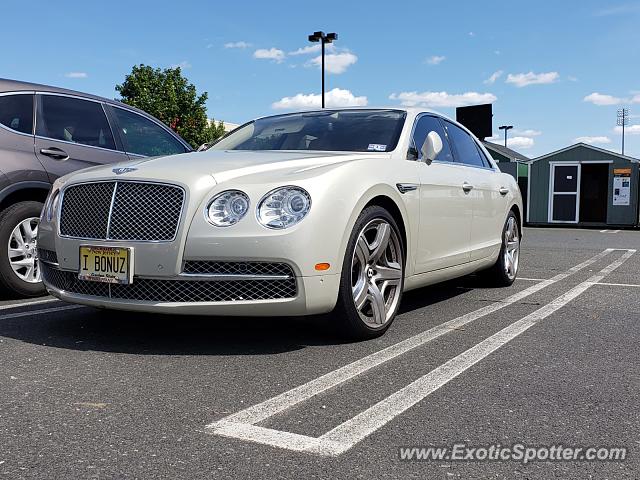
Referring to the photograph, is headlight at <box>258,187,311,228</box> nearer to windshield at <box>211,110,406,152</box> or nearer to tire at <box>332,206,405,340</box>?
tire at <box>332,206,405,340</box>

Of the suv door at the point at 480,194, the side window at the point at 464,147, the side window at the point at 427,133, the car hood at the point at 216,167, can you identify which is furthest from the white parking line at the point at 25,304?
the side window at the point at 464,147

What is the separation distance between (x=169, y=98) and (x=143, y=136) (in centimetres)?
3400

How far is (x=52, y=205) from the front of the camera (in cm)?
389

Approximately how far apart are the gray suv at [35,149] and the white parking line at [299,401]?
9.65ft

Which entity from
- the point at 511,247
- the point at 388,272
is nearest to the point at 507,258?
the point at 511,247

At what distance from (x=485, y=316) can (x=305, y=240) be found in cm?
192

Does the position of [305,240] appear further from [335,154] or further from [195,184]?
[335,154]

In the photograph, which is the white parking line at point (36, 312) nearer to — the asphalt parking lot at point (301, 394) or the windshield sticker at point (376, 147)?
the asphalt parking lot at point (301, 394)

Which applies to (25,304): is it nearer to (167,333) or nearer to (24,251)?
(24,251)

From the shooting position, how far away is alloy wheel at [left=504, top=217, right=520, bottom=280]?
20.2 ft

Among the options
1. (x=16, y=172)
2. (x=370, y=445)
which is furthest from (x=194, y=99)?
(x=370, y=445)

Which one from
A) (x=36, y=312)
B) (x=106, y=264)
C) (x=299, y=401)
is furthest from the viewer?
(x=36, y=312)

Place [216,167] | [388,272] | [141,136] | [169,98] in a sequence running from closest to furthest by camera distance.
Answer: [216,167]
[388,272]
[141,136]
[169,98]

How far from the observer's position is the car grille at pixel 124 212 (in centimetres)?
333
